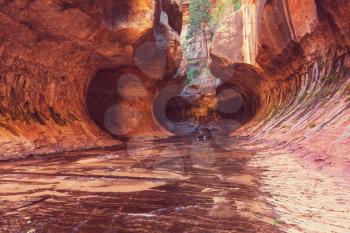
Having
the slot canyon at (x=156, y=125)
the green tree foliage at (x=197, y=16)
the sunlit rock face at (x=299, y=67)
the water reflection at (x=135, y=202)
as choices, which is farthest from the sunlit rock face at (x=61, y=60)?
the green tree foliage at (x=197, y=16)

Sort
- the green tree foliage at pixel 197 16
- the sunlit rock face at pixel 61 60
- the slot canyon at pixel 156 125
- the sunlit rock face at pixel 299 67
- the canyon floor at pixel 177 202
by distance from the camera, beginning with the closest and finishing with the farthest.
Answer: the canyon floor at pixel 177 202
the slot canyon at pixel 156 125
the sunlit rock face at pixel 299 67
the sunlit rock face at pixel 61 60
the green tree foliage at pixel 197 16

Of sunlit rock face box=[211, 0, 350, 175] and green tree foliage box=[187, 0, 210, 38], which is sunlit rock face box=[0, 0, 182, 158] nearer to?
sunlit rock face box=[211, 0, 350, 175]

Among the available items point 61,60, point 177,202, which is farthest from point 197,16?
point 177,202

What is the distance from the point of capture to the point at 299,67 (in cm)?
1298

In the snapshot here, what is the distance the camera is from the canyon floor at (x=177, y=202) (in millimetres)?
2447

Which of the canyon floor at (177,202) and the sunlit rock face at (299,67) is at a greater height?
the sunlit rock face at (299,67)

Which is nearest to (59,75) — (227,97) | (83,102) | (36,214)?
(83,102)

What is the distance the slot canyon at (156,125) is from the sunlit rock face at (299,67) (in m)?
0.06

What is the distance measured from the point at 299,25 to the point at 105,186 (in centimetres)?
1001

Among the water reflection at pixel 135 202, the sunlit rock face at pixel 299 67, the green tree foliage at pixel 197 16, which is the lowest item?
the water reflection at pixel 135 202

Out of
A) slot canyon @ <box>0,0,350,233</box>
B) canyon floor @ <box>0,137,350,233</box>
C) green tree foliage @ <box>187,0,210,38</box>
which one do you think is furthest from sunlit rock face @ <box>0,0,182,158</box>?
green tree foliage @ <box>187,0,210,38</box>

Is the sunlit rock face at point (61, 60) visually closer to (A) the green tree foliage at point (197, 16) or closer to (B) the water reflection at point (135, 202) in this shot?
(B) the water reflection at point (135, 202)

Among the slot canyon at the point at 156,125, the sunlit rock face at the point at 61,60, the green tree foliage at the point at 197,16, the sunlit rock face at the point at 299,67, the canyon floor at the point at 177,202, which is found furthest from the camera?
the green tree foliage at the point at 197,16

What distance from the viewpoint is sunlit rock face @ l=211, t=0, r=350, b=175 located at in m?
6.30
